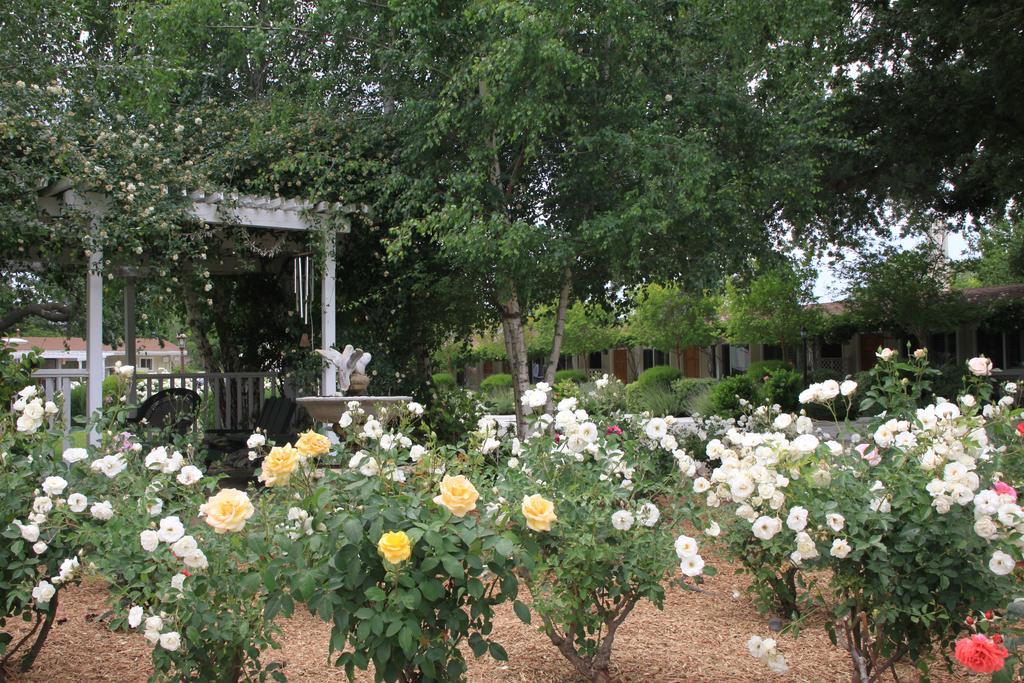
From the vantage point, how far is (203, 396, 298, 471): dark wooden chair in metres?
8.35

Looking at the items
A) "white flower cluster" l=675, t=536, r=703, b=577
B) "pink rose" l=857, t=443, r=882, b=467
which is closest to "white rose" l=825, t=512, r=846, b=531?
"white flower cluster" l=675, t=536, r=703, b=577

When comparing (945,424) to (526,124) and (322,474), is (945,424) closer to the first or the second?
(322,474)

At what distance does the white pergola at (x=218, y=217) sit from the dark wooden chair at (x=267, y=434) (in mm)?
422

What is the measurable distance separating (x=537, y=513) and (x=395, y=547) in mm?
500

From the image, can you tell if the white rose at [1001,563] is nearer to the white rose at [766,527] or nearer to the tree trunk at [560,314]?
the white rose at [766,527]

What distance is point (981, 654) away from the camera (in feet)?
7.87

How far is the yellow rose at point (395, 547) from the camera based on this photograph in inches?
86.0

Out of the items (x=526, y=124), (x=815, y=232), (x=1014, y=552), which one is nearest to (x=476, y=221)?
(x=526, y=124)

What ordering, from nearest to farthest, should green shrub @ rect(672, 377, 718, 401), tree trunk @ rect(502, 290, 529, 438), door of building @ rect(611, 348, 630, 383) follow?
1. tree trunk @ rect(502, 290, 529, 438)
2. green shrub @ rect(672, 377, 718, 401)
3. door of building @ rect(611, 348, 630, 383)

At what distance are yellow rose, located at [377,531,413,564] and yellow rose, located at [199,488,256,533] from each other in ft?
1.34

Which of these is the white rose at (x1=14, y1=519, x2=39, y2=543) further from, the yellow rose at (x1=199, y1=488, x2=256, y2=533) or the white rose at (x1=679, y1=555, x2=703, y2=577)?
the white rose at (x1=679, y1=555, x2=703, y2=577)

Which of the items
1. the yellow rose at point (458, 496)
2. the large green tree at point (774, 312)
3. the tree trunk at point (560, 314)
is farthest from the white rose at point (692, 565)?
the large green tree at point (774, 312)

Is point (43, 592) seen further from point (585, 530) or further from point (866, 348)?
point (866, 348)

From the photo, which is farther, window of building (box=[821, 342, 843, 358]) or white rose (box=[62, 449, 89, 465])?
window of building (box=[821, 342, 843, 358])
